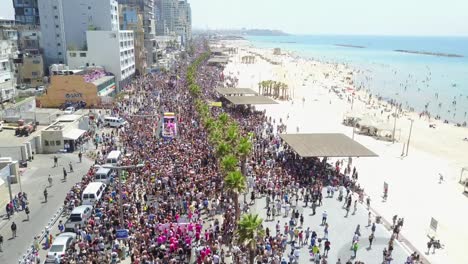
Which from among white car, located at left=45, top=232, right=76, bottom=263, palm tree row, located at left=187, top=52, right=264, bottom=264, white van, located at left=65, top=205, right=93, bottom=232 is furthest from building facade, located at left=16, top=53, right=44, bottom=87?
white car, located at left=45, top=232, right=76, bottom=263

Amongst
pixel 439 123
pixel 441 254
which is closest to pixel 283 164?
pixel 441 254

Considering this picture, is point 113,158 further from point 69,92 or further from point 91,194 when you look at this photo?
point 69,92

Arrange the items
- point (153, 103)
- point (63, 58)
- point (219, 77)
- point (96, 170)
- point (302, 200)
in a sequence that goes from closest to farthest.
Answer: point (302, 200), point (96, 170), point (153, 103), point (63, 58), point (219, 77)

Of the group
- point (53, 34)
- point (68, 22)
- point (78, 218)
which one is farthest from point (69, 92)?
point (78, 218)

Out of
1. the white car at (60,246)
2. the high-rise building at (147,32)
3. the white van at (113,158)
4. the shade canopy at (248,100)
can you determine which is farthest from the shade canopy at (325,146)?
the high-rise building at (147,32)

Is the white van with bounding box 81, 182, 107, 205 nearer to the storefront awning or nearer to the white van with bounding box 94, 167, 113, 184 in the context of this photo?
the white van with bounding box 94, 167, 113, 184

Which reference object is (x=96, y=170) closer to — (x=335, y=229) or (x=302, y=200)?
(x=302, y=200)

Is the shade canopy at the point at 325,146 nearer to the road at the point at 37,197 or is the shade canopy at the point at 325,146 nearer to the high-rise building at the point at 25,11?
the road at the point at 37,197
